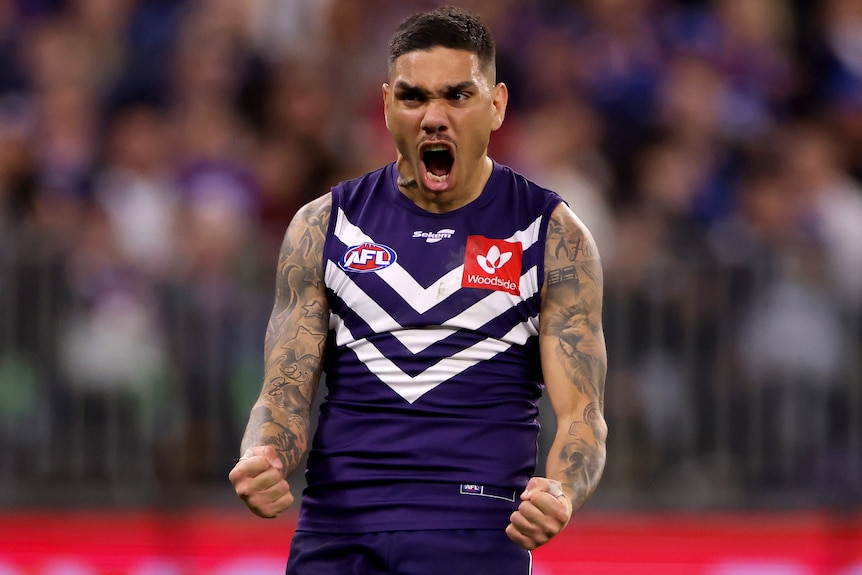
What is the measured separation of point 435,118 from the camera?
474 centimetres

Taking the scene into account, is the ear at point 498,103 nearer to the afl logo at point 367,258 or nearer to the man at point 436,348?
the man at point 436,348

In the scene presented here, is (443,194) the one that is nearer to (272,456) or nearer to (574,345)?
(574,345)

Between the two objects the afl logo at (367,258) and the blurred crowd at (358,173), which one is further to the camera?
the blurred crowd at (358,173)

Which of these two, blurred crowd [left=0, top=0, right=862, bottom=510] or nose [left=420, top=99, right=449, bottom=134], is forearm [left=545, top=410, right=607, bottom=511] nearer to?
nose [left=420, top=99, right=449, bottom=134]

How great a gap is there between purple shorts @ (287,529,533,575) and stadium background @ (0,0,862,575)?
3.70m

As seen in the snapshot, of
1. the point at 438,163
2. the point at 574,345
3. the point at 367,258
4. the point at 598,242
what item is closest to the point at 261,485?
the point at 367,258

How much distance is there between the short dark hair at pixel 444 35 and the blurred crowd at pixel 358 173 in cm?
421

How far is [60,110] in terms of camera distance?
34.4ft

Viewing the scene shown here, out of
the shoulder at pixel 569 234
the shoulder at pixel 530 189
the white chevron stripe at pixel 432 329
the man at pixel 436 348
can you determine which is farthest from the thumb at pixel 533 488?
the shoulder at pixel 530 189

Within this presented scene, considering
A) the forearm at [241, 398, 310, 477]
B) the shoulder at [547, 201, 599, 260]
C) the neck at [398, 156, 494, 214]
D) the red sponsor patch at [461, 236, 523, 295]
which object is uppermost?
the neck at [398, 156, 494, 214]

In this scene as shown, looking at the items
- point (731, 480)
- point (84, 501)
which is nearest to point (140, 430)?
point (84, 501)

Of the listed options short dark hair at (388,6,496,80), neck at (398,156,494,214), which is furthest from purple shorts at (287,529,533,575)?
short dark hair at (388,6,496,80)

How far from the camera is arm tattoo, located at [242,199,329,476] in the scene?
480 centimetres

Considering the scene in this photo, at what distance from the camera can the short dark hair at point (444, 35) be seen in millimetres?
4812
